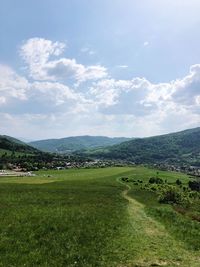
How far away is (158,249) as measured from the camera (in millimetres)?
32125

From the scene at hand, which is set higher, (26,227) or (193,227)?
(26,227)

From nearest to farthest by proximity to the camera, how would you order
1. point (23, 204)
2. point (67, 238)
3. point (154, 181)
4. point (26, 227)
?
point (67, 238)
point (26, 227)
point (23, 204)
point (154, 181)

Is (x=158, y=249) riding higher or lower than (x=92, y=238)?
lower

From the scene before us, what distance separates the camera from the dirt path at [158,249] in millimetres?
28438

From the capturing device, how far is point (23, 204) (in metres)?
52.5

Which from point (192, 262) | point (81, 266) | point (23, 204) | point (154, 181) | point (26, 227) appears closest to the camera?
point (81, 266)

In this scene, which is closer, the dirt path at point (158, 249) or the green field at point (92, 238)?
the green field at point (92, 238)

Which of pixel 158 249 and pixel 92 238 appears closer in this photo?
pixel 158 249

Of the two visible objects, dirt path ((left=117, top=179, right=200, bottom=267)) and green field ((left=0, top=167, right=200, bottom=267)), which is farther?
dirt path ((left=117, top=179, right=200, bottom=267))

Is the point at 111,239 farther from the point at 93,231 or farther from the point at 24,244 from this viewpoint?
Result: the point at 24,244

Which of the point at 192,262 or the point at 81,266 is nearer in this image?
the point at 81,266

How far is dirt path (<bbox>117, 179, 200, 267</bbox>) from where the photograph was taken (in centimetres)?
2844

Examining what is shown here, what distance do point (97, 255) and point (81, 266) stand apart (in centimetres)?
318

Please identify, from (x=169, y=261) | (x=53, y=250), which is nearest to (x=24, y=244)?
(x=53, y=250)
